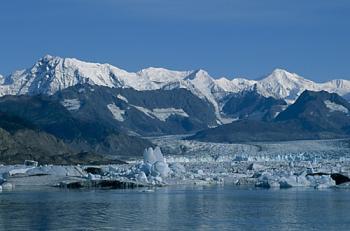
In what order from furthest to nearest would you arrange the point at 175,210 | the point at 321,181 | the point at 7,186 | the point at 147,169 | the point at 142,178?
the point at 147,169 < the point at 142,178 < the point at 321,181 < the point at 7,186 < the point at 175,210

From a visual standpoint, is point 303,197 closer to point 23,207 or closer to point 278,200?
point 278,200

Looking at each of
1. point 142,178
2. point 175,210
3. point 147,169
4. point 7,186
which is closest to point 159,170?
point 147,169

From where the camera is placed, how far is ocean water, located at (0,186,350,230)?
189 ft

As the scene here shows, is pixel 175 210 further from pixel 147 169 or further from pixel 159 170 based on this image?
pixel 159 170

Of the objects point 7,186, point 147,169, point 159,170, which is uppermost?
point 147,169

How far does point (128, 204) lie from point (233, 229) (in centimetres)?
2182

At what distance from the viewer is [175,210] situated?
2719 inches

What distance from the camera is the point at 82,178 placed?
11356 cm

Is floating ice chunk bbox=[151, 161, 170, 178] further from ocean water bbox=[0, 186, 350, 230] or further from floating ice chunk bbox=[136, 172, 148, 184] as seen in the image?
ocean water bbox=[0, 186, 350, 230]

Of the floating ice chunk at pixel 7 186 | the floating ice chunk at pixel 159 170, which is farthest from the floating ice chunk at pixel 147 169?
the floating ice chunk at pixel 7 186

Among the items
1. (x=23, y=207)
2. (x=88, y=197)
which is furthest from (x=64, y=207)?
(x=88, y=197)

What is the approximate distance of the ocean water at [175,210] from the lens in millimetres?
57625

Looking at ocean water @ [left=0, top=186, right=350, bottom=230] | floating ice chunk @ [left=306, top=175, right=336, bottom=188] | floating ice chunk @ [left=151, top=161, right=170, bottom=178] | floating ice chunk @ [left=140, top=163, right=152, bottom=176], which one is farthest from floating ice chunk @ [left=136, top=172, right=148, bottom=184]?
floating ice chunk @ [left=306, top=175, right=336, bottom=188]

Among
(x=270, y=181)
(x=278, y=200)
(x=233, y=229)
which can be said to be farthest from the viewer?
(x=270, y=181)
